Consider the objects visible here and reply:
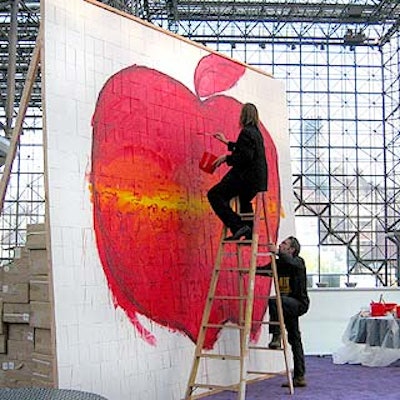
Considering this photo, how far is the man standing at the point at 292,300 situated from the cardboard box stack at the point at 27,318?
1.82 m

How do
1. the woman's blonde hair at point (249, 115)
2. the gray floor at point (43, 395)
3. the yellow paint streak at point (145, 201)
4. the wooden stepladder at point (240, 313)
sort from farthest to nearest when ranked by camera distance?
the woman's blonde hair at point (249, 115) → the wooden stepladder at point (240, 313) → the yellow paint streak at point (145, 201) → the gray floor at point (43, 395)

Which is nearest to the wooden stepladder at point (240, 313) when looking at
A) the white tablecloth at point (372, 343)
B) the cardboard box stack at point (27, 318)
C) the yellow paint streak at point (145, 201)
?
the yellow paint streak at point (145, 201)

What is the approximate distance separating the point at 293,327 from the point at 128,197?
2029 millimetres

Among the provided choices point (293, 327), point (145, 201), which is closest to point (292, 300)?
point (293, 327)

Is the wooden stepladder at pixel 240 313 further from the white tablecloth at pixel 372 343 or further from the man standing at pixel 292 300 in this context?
the white tablecloth at pixel 372 343

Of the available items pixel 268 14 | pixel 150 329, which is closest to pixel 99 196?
pixel 150 329

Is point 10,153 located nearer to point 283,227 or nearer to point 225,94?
point 225,94

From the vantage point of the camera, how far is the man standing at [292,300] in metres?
5.44

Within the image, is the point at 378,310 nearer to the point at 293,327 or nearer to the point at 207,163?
the point at 293,327

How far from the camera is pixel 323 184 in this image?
76.9ft

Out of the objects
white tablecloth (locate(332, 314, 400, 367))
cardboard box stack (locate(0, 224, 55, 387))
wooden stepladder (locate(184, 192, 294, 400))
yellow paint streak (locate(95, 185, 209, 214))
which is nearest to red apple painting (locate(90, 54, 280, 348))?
yellow paint streak (locate(95, 185, 209, 214))

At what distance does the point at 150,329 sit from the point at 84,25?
1.93 m

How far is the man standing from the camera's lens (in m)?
5.44

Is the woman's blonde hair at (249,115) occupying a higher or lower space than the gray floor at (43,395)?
higher
